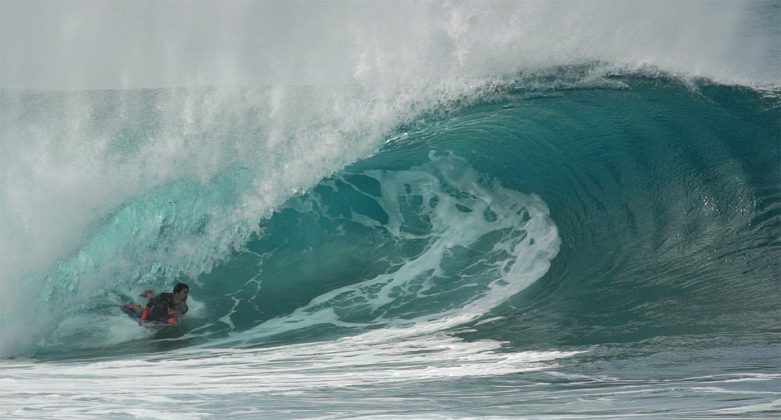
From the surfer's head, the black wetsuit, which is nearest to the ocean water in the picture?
the black wetsuit

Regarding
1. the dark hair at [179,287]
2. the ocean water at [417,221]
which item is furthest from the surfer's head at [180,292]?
the ocean water at [417,221]

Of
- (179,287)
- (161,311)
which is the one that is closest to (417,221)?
(179,287)

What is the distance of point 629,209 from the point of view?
12.0 m

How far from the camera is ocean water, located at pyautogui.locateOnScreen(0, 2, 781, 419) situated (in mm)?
8883

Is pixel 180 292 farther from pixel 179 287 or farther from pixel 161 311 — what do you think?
pixel 161 311

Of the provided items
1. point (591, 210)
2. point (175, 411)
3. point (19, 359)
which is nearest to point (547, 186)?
point (591, 210)

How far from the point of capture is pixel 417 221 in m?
12.3

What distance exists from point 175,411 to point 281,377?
A: 128 centimetres

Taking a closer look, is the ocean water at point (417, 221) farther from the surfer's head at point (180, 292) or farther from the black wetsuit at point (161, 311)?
the surfer's head at point (180, 292)

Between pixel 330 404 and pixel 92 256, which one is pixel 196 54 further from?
pixel 330 404

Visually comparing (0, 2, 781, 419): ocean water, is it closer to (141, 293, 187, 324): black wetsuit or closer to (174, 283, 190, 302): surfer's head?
(141, 293, 187, 324): black wetsuit

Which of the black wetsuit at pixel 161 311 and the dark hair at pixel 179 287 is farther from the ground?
the dark hair at pixel 179 287

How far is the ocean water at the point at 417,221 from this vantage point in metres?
8.88

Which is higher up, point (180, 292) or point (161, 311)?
point (180, 292)
